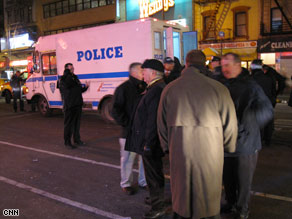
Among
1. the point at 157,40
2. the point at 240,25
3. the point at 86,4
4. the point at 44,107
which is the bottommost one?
the point at 44,107

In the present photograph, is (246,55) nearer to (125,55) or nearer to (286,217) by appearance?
(125,55)

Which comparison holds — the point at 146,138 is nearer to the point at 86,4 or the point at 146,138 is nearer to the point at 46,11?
the point at 86,4

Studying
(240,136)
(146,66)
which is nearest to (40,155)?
(146,66)

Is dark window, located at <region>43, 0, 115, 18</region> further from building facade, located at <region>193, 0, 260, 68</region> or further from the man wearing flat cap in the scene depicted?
the man wearing flat cap

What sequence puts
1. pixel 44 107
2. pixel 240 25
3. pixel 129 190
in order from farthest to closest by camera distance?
1. pixel 240 25
2. pixel 44 107
3. pixel 129 190

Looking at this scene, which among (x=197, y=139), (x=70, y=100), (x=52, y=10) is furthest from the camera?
(x=52, y=10)

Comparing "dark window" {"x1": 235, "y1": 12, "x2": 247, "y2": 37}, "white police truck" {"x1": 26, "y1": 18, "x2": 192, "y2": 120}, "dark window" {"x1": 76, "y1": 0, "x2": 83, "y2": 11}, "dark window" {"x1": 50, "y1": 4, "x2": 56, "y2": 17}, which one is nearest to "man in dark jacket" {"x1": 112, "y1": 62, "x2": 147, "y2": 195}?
"white police truck" {"x1": 26, "y1": 18, "x2": 192, "y2": 120}

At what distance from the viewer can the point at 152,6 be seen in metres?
25.4

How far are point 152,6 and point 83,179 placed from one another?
73.4ft

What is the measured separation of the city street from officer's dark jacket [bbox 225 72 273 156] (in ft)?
3.37

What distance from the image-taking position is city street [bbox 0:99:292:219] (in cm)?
411

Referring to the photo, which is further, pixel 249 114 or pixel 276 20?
pixel 276 20

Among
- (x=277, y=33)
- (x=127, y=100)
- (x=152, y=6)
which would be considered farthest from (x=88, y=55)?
(x=152, y=6)

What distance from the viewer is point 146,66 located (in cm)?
373
